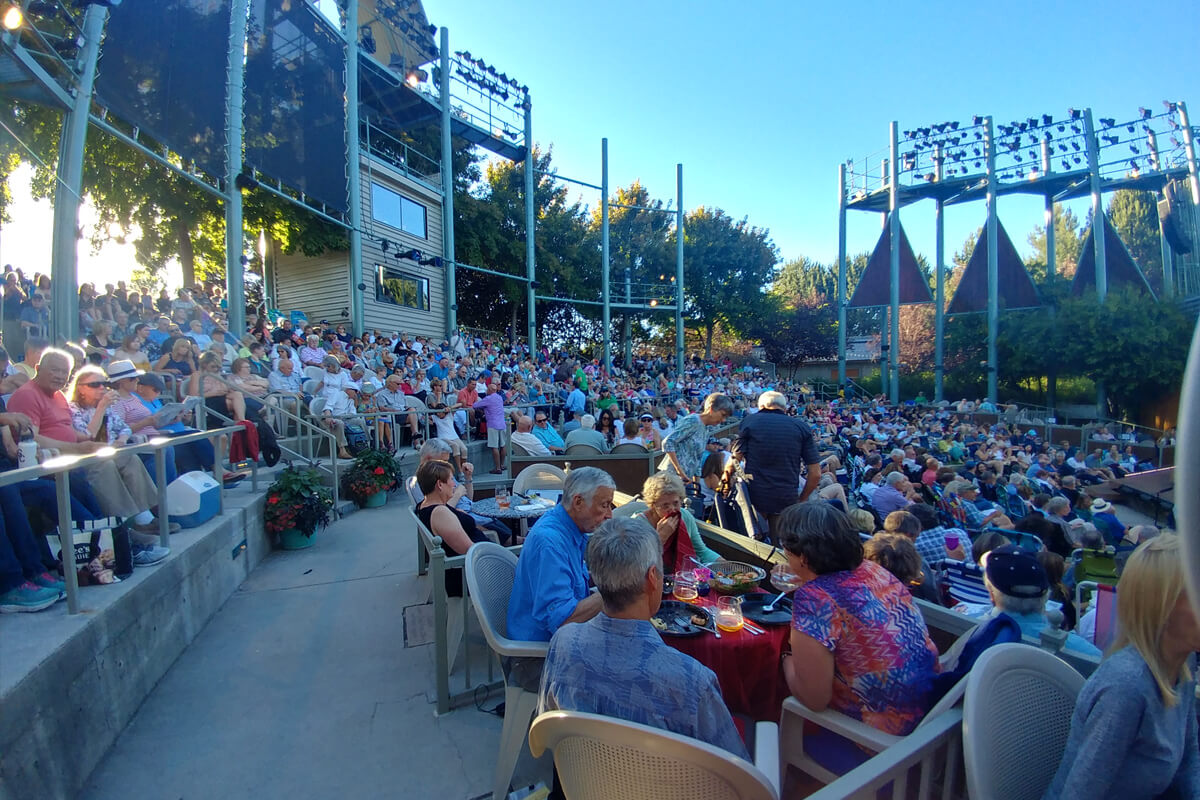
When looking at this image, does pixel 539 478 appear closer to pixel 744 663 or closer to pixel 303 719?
pixel 303 719

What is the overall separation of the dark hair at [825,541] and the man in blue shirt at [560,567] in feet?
2.96

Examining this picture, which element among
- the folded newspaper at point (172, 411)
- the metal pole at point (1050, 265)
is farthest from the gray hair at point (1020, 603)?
the metal pole at point (1050, 265)

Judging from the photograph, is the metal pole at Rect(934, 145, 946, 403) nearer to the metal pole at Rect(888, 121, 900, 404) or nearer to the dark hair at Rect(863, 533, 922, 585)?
the metal pole at Rect(888, 121, 900, 404)

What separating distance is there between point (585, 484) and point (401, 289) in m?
17.0

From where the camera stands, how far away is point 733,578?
3137 millimetres

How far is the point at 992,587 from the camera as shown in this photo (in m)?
2.36

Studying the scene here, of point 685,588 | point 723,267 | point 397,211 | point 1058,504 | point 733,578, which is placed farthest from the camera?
point 723,267

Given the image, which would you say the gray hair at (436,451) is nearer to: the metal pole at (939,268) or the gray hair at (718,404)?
the gray hair at (718,404)

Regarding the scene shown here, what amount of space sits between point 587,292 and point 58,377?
26.6 metres

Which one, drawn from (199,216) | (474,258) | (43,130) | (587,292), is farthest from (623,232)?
(43,130)

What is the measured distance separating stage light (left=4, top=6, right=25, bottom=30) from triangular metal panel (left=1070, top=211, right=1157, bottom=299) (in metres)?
36.1

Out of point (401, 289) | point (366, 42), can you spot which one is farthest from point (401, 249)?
point (366, 42)

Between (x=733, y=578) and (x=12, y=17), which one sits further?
(x=12, y=17)

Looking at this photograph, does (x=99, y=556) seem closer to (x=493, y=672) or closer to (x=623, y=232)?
(x=493, y=672)
